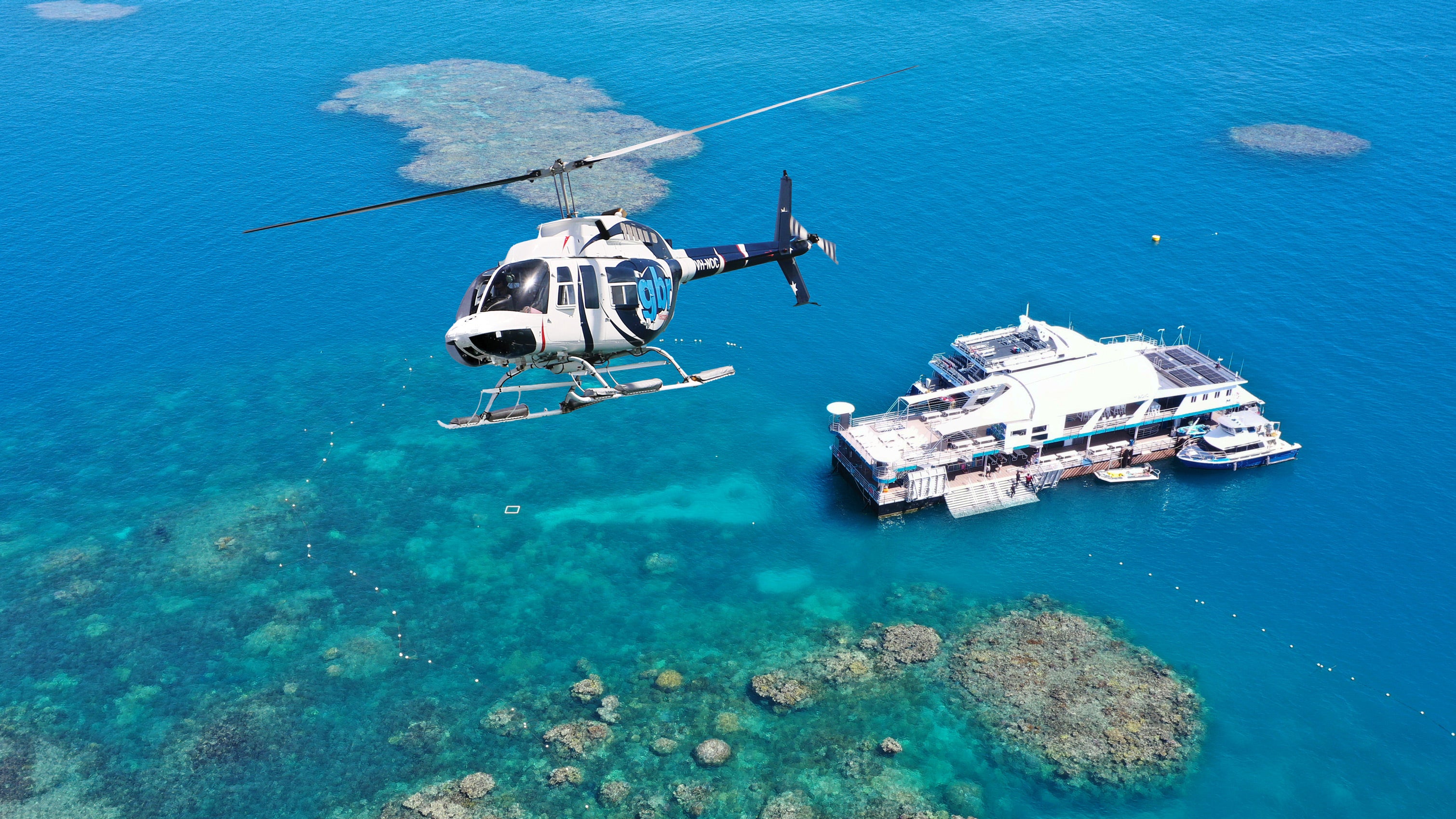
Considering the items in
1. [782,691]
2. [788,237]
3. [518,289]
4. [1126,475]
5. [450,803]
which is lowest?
[450,803]

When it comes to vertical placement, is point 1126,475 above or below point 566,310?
below

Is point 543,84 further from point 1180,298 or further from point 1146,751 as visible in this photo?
Result: point 1146,751

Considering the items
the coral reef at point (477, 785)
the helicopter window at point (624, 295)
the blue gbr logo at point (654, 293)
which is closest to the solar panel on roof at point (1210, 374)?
the blue gbr logo at point (654, 293)

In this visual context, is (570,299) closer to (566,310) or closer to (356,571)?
(566,310)

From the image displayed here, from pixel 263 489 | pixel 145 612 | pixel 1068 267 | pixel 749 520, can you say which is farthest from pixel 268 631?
pixel 1068 267

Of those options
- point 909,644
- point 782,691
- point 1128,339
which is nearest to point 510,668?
point 782,691

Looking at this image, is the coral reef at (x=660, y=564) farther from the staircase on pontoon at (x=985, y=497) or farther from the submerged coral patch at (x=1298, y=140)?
the submerged coral patch at (x=1298, y=140)

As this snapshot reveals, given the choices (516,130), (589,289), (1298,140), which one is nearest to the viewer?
(589,289)
